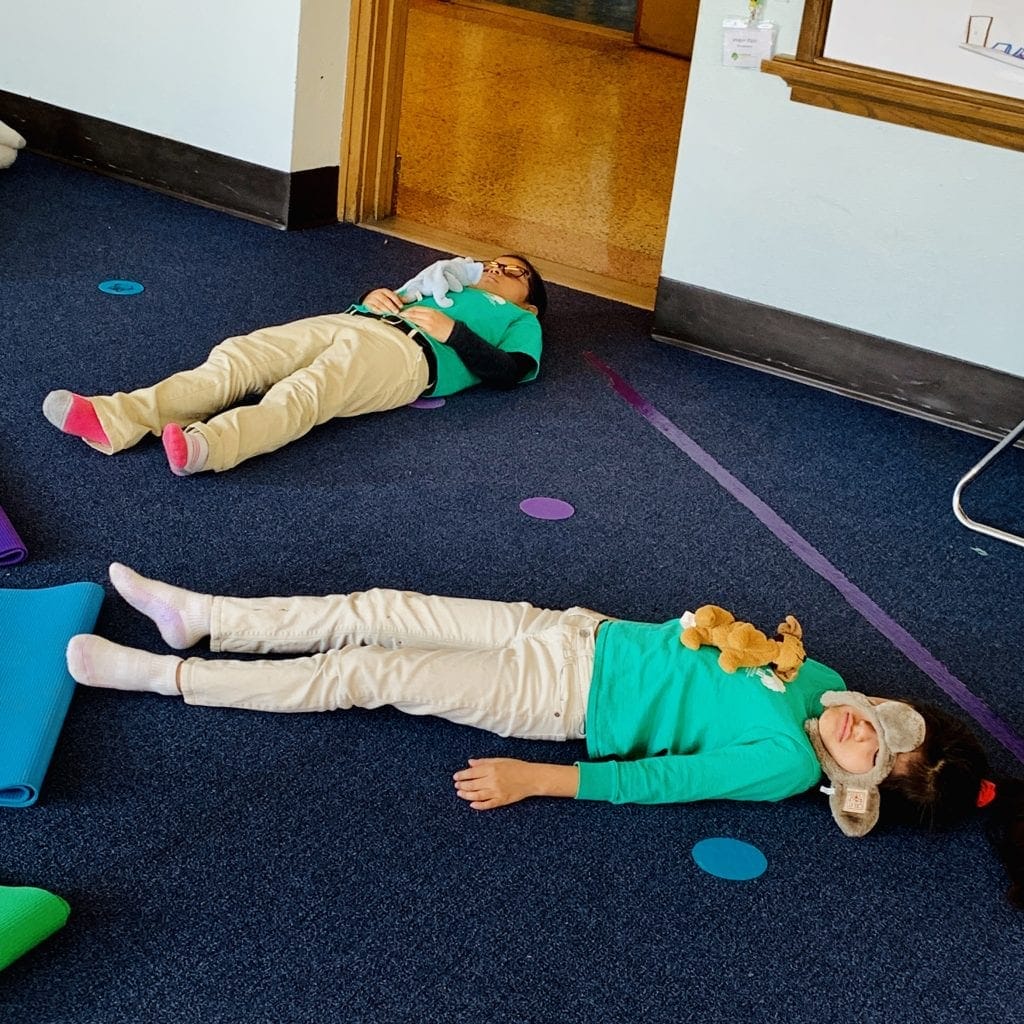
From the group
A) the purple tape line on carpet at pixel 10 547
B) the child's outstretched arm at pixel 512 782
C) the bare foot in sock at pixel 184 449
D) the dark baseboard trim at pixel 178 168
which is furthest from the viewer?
the dark baseboard trim at pixel 178 168

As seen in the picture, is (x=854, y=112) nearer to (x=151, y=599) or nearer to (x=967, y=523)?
(x=967, y=523)

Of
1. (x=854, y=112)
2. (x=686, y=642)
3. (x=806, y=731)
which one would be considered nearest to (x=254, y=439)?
(x=686, y=642)

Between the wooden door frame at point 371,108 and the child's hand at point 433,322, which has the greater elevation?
the wooden door frame at point 371,108

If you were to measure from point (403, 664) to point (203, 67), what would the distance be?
2.40 metres

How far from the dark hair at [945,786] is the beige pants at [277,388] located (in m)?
1.26

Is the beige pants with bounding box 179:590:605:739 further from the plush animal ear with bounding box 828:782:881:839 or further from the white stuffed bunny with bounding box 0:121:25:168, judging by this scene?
the white stuffed bunny with bounding box 0:121:25:168

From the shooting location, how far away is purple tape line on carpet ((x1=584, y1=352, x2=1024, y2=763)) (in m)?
2.03

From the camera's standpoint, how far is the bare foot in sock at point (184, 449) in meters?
2.22

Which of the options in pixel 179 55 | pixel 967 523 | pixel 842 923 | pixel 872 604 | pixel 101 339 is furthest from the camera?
pixel 179 55

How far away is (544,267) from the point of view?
3.68m

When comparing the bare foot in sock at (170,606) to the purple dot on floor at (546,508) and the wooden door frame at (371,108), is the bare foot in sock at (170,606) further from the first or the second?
the wooden door frame at (371,108)

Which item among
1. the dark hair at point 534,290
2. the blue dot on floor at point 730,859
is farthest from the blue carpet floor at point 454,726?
the dark hair at point 534,290

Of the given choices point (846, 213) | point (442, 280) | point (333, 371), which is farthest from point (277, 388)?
point (846, 213)

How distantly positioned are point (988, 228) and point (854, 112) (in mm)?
394
